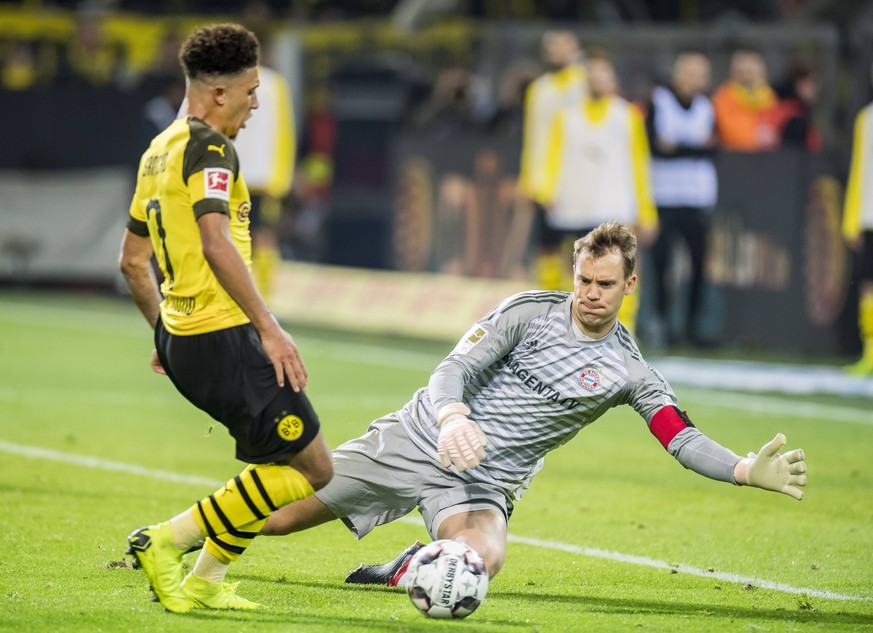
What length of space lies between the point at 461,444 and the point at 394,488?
742 millimetres

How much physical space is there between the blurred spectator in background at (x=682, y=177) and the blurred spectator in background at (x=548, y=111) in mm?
766

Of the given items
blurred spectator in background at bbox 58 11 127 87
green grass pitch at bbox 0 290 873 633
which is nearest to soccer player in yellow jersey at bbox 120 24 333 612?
green grass pitch at bbox 0 290 873 633

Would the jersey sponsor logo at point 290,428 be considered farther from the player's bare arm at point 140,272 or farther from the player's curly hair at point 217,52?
the player's curly hair at point 217,52

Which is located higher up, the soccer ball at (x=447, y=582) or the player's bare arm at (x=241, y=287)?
the player's bare arm at (x=241, y=287)

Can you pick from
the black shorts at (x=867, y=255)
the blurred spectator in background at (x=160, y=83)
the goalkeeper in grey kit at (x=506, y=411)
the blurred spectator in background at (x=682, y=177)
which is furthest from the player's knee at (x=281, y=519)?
the blurred spectator in background at (x=160, y=83)

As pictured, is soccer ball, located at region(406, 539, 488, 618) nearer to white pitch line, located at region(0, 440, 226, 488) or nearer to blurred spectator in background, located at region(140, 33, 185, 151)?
white pitch line, located at region(0, 440, 226, 488)

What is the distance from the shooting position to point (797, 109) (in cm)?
1503

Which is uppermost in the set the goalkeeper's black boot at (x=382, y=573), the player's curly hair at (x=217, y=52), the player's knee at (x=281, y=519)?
the player's curly hair at (x=217, y=52)

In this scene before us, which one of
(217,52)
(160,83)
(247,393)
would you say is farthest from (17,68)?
(247,393)

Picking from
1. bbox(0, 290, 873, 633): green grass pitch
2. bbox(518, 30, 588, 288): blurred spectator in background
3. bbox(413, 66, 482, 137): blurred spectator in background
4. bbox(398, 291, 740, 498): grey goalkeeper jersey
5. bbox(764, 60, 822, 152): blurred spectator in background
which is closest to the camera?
bbox(0, 290, 873, 633): green grass pitch

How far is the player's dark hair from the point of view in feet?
18.9

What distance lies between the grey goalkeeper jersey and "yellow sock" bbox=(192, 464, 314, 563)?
76 cm

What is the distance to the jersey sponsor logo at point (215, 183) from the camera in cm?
501

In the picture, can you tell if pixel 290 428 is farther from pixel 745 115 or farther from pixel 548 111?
pixel 745 115
